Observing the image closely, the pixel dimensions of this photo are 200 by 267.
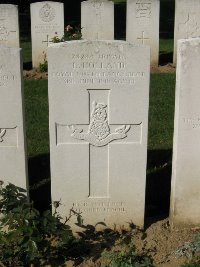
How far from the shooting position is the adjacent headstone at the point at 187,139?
15.3ft

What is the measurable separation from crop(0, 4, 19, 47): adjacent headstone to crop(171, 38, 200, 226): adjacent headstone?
8129mm

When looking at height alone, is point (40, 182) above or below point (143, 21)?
below

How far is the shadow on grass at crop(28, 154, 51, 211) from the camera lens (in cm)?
577

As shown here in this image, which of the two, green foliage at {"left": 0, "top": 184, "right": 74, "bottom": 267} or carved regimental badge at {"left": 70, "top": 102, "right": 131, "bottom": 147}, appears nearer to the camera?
green foliage at {"left": 0, "top": 184, "right": 74, "bottom": 267}

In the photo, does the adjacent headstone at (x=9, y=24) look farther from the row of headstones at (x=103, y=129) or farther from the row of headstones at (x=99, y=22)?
the row of headstones at (x=103, y=129)

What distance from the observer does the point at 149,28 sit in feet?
40.4

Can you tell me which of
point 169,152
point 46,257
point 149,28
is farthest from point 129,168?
point 149,28

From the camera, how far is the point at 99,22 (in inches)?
490

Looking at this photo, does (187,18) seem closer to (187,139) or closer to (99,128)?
(187,139)

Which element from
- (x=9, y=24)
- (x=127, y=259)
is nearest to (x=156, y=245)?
(x=127, y=259)

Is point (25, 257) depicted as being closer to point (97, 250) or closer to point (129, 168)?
point (97, 250)

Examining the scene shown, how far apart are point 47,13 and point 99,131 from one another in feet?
25.8

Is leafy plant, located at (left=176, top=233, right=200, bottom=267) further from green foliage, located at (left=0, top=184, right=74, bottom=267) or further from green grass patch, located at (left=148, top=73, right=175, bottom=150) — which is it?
green grass patch, located at (left=148, top=73, right=175, bottom=150)

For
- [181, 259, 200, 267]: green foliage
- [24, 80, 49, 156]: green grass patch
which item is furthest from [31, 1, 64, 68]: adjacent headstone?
[181, 259, 200, 267]: green foliage
